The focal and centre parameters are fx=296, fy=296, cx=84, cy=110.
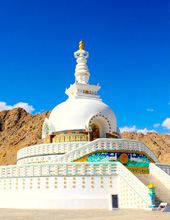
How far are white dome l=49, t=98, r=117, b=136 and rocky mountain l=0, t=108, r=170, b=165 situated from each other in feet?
178

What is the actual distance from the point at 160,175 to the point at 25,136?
74292 millimetres

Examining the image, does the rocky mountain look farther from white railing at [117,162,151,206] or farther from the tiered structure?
white railing at [117,162,151,206]

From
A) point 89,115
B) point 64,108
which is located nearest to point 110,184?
Result: point 89,115

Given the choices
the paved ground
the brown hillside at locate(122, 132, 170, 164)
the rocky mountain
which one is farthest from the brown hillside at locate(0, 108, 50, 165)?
the paved ground

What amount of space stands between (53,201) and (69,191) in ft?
3.28

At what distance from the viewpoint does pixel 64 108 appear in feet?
83.1

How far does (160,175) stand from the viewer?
17328 millimetres

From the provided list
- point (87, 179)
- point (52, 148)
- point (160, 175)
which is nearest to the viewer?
point (87, 179)

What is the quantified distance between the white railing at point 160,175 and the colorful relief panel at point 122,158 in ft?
3.68

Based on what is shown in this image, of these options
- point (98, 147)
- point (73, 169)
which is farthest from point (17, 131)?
point (73, 169)

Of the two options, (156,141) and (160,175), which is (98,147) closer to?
(160,175)

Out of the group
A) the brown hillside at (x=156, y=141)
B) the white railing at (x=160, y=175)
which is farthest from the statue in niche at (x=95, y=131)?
the brown hillside at (x=156, y=141)

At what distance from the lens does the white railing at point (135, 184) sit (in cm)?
1382

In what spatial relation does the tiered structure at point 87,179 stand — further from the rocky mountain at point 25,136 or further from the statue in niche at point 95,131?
the rocky mountain at point 25,136
